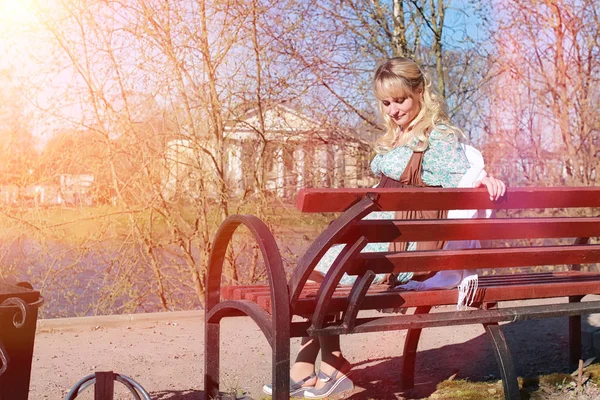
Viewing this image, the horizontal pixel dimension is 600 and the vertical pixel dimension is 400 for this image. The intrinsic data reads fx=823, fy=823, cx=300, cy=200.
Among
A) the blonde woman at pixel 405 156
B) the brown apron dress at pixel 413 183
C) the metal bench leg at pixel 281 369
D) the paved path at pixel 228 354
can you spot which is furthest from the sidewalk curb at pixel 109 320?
the metal bench leg at pixel 281 369

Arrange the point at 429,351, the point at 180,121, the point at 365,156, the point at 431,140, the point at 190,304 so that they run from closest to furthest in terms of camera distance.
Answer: the point at 431,140, the point at 429,351, the point at 180,121, the point at 190,304, the point at 365,156

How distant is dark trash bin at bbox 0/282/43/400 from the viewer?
2848 millimetres

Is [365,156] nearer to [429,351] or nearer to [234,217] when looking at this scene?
[429,351]

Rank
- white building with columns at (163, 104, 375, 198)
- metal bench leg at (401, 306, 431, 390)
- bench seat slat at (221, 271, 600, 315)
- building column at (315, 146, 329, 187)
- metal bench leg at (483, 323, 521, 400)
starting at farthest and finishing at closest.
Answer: building column at (315, 146, 329, 187), white building with columns at (163, 104, 375, 198), metal bench leg at (401, 306, 431, 390), metal bench leg at (483, 323, 521, 400), bench seat slat at (221, 271, 600, 315)

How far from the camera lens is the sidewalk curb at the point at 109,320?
5727 millimetres

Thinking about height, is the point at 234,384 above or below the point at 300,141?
below

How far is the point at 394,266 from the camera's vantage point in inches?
120

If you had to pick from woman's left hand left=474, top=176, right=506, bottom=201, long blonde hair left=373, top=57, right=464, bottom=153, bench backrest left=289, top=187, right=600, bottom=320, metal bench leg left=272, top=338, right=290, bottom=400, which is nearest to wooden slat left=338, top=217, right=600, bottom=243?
bench backrest left=289, top=187, right=600, bottom=320

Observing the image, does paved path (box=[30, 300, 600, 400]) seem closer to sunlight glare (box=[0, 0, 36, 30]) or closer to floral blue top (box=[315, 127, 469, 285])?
floral blue top (box=[315, 127, 469, 285])

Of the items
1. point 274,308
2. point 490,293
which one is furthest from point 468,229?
point 274,308

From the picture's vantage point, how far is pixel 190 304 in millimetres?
7320

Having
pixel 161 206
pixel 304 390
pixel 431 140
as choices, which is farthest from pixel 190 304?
pixel 431 140

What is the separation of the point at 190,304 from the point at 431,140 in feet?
12.7

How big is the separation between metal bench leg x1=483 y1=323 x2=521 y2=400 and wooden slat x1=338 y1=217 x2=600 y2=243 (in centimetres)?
43
